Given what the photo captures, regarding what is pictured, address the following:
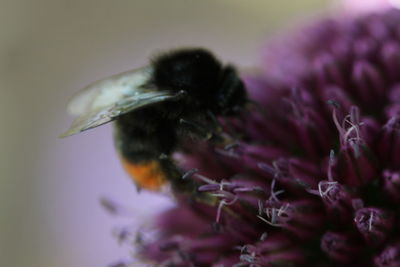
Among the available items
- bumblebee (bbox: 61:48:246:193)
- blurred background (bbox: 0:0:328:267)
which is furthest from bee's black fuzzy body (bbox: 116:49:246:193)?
blurred background (bbox: 0:0:328:267)

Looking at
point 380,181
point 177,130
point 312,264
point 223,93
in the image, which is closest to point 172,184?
point 177,130

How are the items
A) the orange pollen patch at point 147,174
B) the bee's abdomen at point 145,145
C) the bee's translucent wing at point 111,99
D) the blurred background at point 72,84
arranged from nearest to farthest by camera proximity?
the bee's translucent wing at point 111,99
the bee's abdomen at point 145,145
the orange pollen patch at point 147,174
the blurred background at point 72,84

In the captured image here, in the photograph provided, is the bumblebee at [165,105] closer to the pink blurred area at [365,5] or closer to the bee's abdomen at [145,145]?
the bee's abdomen at [145,145]

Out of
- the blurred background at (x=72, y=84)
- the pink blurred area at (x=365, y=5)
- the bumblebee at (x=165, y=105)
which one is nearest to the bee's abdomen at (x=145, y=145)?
the bumblebee at (x=165, y=105)

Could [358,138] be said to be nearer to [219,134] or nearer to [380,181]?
[380,181]

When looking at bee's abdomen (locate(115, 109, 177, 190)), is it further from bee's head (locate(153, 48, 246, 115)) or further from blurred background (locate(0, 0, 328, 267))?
blurred background (locate(0, 0, 328, 267))

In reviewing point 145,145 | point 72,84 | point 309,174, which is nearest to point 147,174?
point 145,145

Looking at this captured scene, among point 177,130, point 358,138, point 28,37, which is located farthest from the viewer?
point 28,37
